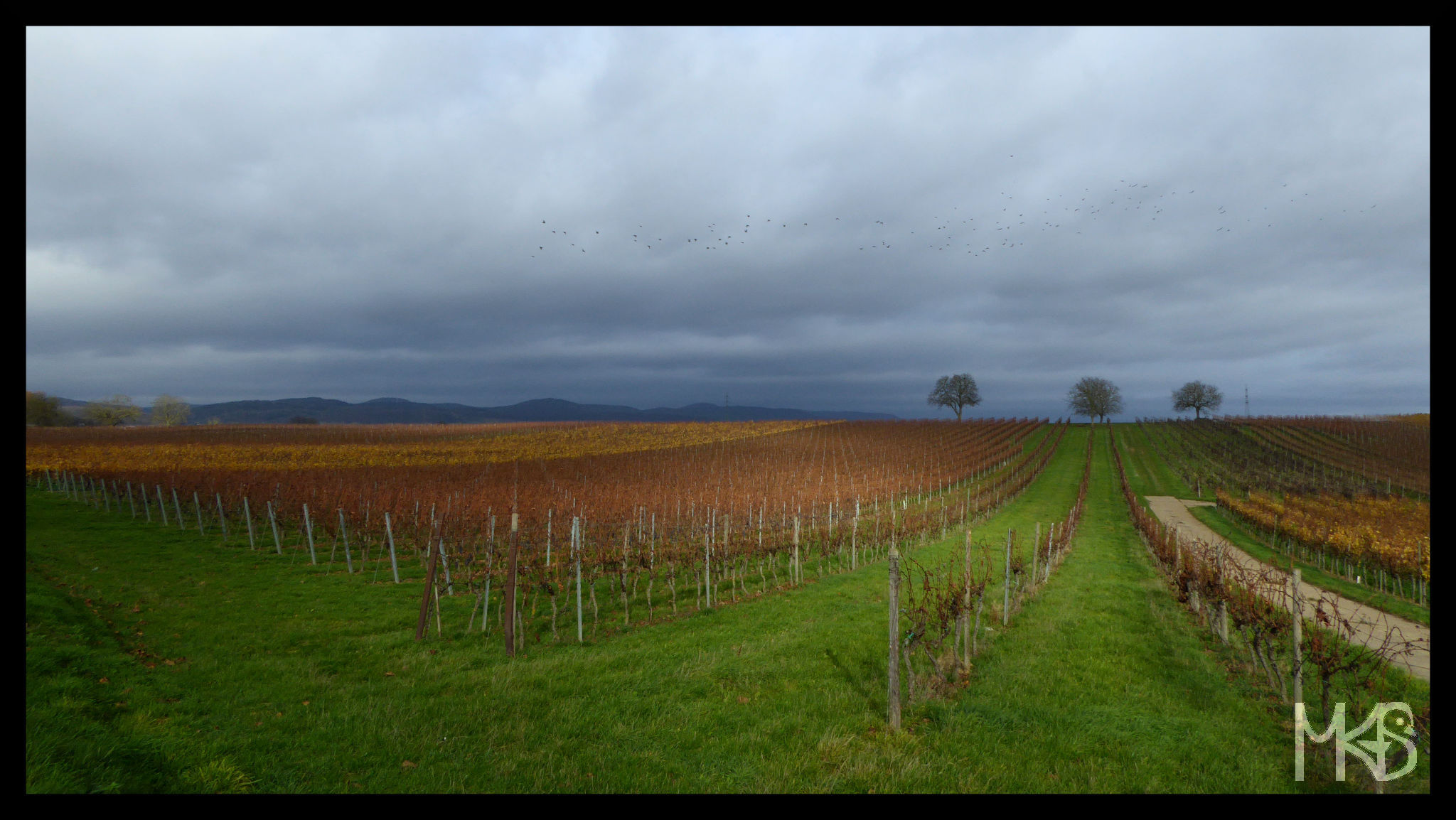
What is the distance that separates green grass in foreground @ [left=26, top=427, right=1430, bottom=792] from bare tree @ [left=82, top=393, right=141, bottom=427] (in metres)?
120

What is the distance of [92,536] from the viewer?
68.7 feet

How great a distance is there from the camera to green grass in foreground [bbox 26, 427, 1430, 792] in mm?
5832

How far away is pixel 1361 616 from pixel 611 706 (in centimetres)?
2143

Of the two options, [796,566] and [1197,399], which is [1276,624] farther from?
[1197,399]

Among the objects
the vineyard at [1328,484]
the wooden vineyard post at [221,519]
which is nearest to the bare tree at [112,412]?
the wooden vineyard post at [221,519]

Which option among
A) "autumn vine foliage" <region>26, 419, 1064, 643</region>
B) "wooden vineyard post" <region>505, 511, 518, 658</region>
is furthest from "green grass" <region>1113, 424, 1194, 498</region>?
"wooden vineyard post" <region>505, 511, 518, 658</region>

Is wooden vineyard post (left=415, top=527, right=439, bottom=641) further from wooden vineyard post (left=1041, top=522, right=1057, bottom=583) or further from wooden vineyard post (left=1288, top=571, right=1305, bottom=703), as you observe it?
wooden vineyard post (left=1041, top=522, right=1057, bottom=583)

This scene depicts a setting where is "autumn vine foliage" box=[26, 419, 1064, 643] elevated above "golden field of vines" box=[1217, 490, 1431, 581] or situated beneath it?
elevated above

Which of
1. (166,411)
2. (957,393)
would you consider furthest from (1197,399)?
(166,411)

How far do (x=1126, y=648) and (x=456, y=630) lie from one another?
1303cm
